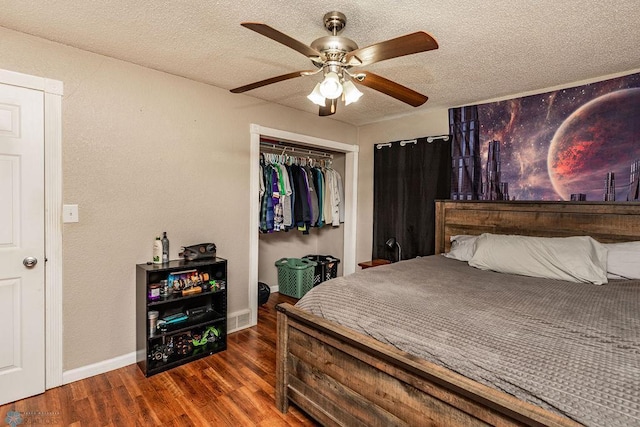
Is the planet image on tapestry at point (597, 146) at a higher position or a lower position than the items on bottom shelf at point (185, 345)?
higher

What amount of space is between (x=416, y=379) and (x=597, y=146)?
258 centimetres

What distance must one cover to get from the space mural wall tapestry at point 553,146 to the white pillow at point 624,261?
51 centimetres

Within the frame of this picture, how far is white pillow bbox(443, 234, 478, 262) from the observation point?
2.81 metres

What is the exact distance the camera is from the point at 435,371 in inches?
49.3

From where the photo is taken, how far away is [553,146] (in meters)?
2.84

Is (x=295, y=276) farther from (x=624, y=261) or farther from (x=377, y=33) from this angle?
(x=624, y=261)

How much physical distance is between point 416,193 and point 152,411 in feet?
10.4

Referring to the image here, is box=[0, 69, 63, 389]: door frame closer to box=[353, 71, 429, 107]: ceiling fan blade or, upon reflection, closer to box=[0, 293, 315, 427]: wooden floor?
box=[0, 293, 315, 427]: wooden floor

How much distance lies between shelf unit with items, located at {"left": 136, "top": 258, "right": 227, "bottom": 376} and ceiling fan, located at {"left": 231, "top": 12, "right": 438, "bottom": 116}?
1601 mm

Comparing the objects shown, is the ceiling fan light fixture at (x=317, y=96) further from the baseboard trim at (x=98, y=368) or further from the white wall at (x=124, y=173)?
the baseboard trim at (x=98, y=368)

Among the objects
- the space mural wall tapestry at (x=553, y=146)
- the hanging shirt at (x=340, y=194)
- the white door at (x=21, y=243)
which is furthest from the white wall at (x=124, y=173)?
the space mural wall tapestry at (x=553, y=146)

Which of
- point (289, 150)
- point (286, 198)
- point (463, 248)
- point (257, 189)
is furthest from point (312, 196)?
point (463, 248)

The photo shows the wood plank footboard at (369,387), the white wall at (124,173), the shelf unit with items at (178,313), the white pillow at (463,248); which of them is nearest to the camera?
the wood plank footboard at (369,387)

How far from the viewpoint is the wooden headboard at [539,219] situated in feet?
8.00
